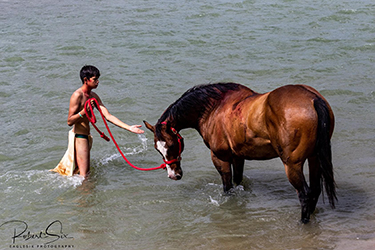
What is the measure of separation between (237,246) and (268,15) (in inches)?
433

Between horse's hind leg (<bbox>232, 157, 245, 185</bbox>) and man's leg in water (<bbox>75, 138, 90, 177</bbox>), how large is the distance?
1.96 m

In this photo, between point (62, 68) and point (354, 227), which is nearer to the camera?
point (354, 227)

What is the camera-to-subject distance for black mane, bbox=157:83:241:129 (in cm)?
523

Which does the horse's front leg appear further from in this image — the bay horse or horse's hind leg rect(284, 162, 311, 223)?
horse's hind leg rect(284, 162, 311, 223)

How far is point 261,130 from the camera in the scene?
4594mm

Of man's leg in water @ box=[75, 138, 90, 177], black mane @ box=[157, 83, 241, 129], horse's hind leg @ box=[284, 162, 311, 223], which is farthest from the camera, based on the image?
man's leg in water @ box=[75, 138, 90, 177]

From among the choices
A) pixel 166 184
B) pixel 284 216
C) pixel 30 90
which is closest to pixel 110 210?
pixel 166 184

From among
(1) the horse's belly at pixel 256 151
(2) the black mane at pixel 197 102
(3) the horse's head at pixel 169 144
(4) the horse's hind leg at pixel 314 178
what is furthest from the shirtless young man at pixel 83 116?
(4) the horse's hind leg at pixel 314 178

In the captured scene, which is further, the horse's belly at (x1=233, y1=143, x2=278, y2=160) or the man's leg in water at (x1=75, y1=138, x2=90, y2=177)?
the man's leg in water at (x1=75, y1=138, x2=90, y2=177)

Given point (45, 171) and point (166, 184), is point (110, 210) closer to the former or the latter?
point (166, 184)

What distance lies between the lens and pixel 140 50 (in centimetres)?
1195

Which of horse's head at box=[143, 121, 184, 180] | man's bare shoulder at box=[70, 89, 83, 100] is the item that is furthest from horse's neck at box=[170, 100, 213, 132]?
man's bare shoulder at box=[70, 89, 83, 100]
